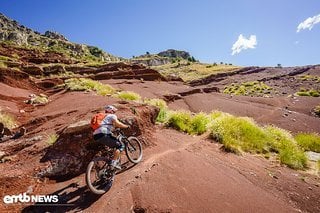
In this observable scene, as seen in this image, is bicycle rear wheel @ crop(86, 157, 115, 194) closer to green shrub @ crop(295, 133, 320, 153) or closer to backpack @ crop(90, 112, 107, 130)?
backpack @ crop(90, 112, 107, 130)

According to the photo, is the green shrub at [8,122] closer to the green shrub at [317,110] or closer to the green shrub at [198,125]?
the green shrub at [198,125]

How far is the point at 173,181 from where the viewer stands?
8.18m

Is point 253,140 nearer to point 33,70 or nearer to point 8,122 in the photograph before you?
point 8,122

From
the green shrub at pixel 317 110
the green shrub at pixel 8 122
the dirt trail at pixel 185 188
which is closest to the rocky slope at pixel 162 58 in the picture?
the green shrub at pixel 317 110

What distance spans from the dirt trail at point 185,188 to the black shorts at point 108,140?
3.10 ft

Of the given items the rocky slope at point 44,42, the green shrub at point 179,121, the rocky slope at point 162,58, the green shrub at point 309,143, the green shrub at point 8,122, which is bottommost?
the green shrub at point 309,143

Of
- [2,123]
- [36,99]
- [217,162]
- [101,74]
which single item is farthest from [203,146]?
[101,74]

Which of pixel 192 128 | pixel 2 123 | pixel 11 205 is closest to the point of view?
pixel 11 205

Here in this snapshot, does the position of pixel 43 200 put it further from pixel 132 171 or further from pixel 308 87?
pixel 308 87

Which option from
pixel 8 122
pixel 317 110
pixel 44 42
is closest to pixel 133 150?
pixel 8 122

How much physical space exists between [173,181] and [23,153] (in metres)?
5.28

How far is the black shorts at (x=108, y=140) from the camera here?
26.4 feet

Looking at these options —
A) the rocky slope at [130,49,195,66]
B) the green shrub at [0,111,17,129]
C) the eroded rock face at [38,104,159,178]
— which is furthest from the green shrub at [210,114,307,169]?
the rocky slope at [130,49,195,66]

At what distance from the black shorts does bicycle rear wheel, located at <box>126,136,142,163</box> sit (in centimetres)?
84
